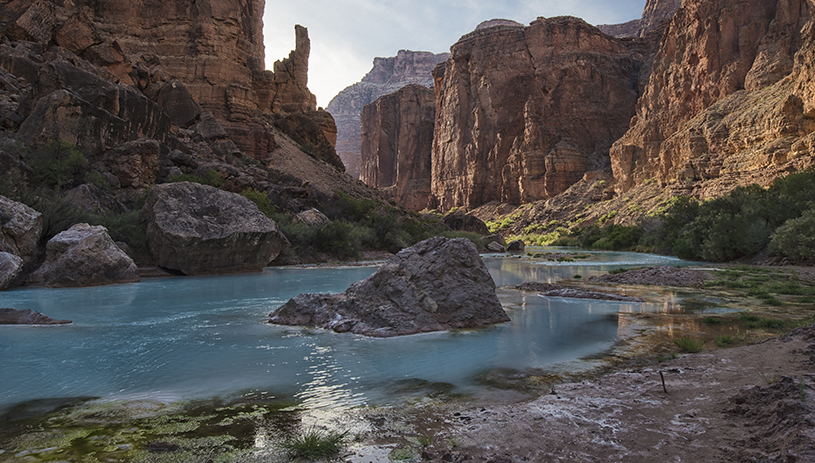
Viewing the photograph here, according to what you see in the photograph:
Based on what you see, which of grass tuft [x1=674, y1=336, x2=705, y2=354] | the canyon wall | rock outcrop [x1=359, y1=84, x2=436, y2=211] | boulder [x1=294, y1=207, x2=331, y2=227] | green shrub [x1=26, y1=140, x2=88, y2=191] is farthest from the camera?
rock outcrop [x1=359, y1=84, x2=436, y2=211]

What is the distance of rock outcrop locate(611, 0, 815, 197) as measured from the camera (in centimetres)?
3150

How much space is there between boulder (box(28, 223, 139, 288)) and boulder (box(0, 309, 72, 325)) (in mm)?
5527

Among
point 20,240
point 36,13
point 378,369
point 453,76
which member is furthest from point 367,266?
point 453,76

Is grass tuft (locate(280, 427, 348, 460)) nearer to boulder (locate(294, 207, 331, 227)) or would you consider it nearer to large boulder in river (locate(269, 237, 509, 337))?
large boulder in river (locate(269, 237, 509, 337))

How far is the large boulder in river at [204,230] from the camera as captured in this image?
50.7ft

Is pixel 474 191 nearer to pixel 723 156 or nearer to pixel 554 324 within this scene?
pixel 723 156

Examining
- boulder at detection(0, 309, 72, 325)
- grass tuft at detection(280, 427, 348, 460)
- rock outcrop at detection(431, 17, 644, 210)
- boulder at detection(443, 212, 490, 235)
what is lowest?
grass tuft at detection(280, 427, 348, 460)

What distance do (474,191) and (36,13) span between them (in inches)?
2696

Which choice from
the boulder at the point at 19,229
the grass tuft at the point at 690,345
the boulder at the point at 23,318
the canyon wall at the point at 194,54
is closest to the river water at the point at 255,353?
the boulder at the point at 23,318

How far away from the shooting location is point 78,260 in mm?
12492

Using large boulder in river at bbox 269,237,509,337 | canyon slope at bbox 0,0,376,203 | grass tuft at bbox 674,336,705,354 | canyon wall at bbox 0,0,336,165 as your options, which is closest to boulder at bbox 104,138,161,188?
canyon slope at bbox 0,0,376,203

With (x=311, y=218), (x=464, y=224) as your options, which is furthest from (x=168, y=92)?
(x=464, y=224)

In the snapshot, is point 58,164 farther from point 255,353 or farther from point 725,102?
point 725,102

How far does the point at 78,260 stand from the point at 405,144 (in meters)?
101
